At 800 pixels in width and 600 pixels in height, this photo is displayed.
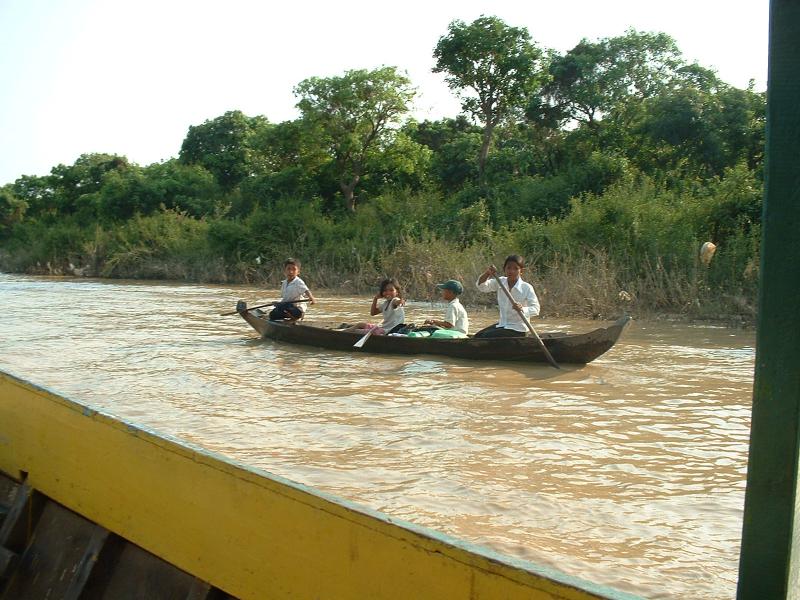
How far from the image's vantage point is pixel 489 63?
22750 mm

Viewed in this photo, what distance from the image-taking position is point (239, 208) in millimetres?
29109

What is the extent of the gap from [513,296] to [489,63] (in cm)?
1559

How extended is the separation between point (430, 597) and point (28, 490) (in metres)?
2.08

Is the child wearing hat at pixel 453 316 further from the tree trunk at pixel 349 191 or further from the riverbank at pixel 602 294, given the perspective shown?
the tree trunk at pixel 349 191

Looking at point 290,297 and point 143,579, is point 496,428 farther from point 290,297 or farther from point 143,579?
point 290,297

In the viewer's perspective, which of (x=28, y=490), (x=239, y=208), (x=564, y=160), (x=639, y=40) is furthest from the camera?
(x=239, y=208)

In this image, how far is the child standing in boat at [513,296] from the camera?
332 inches

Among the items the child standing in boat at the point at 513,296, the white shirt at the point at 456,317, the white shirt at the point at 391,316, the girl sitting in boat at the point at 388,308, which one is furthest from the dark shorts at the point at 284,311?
the child standing in boat at the point at 513,296

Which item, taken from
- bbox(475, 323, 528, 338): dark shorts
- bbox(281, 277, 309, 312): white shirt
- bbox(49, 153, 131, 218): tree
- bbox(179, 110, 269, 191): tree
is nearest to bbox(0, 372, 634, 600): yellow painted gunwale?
bbox(475, 323, 528, 338): dark shorts

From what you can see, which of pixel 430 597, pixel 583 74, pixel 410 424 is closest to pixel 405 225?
pixel 583 74

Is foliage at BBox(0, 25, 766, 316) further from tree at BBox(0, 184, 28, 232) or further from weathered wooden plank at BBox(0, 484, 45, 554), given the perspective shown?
weathered wooden plank at BBox(0, 484, 45, 554)

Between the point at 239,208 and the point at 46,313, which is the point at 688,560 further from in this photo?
the point at 239,208

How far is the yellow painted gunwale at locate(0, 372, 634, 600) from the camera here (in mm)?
1767

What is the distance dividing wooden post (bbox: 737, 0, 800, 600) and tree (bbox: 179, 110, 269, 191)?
31.5 meters
